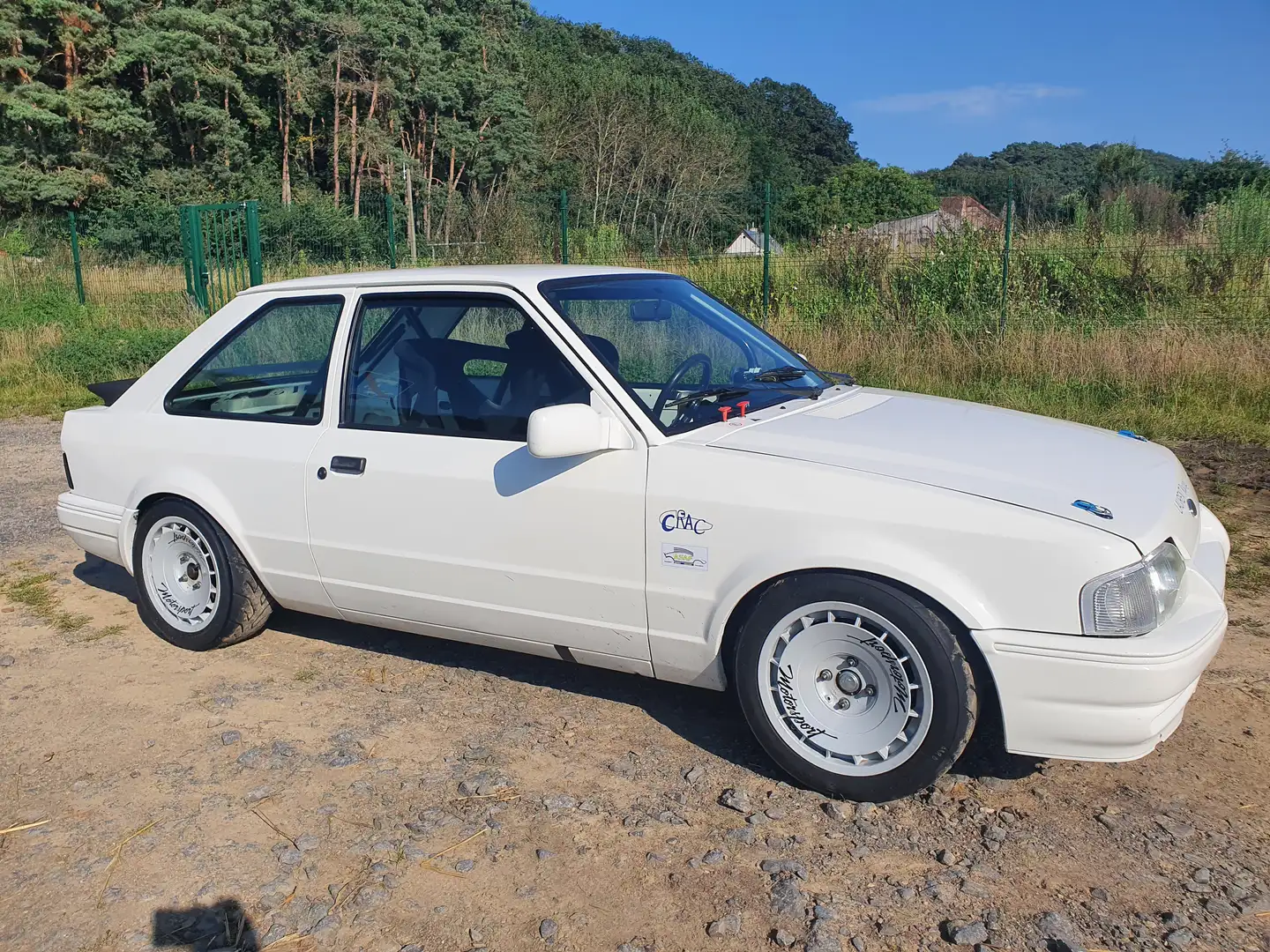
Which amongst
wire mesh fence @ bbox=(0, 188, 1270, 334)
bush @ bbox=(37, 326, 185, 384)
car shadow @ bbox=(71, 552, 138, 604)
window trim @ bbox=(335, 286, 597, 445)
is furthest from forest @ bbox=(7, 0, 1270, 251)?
window trim @ bbox=(335, 286, 597, 445)

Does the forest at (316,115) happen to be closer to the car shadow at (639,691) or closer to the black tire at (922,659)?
the car shadow at (639,691)

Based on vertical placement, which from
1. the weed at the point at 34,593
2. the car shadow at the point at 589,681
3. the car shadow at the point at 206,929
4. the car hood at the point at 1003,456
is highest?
the car hood at the point at 1003,456

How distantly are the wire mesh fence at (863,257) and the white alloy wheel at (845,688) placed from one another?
9104 mm

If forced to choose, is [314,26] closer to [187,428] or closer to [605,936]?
[187,428]

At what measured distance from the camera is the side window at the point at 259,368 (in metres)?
4.48

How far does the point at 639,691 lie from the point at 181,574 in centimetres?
218

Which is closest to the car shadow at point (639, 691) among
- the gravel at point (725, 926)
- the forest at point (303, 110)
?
the gravel at point (725, 926)

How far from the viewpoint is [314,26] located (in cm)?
4438

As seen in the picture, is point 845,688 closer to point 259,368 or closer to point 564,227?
point 259,368

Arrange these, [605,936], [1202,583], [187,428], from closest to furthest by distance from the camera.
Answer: [605,936] → [1202,583] → [187,428]

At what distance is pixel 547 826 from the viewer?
128 inches

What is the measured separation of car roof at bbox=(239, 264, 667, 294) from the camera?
409cm

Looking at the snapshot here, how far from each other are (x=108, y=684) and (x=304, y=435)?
1388mm

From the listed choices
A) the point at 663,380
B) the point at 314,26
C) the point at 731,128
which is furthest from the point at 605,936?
the point at 731,128
